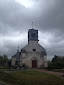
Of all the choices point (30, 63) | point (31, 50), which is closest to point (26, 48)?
Answer: point (31, 50)

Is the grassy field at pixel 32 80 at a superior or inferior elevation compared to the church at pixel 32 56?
inferior

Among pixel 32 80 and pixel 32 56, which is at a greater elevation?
pixel 32 56

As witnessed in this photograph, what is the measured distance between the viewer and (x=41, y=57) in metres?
39.6

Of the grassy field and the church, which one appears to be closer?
the grassy field

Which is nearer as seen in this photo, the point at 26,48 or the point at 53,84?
the point at 53,84

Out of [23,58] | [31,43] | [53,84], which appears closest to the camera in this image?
[53,84]

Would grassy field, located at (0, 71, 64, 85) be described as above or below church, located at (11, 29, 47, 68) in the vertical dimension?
below

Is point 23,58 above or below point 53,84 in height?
above

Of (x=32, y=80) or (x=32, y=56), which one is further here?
(x=32, y=56)

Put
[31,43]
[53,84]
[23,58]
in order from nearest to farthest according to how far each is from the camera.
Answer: [53,84]
[23,58]
[31,43]

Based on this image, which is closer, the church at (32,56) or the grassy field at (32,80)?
the grassy field at (32,80)

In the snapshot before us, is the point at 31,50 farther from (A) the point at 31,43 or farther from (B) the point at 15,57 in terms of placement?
(B) the point at 15,57

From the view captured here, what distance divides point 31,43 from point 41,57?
5286 millimetres

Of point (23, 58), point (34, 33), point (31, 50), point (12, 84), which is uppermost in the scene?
point (34, 33)
